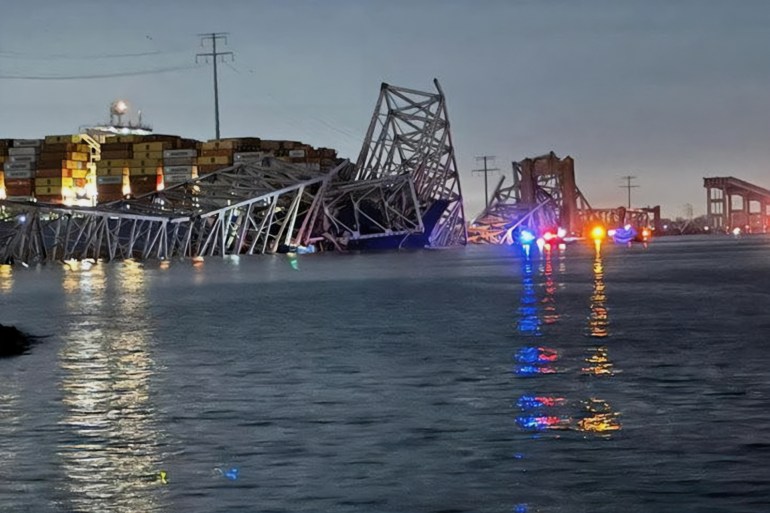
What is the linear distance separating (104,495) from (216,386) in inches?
294

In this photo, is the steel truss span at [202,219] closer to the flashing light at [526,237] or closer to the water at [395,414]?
the flashing light at [526,237]

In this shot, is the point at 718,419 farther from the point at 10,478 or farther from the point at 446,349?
the point at 446,349

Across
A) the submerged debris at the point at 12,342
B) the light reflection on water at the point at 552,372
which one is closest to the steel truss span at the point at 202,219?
the light reflection on water at the point at 552,372

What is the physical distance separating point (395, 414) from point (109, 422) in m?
3.30

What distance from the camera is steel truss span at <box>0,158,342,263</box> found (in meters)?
112

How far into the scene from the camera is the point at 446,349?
2291 cm

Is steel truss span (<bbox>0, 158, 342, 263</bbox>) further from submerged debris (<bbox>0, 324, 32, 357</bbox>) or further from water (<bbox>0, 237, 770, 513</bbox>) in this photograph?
water (<bbox>0, 237, 770, 513</bbox>)

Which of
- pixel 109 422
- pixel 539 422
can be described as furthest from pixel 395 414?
pixel 109 422

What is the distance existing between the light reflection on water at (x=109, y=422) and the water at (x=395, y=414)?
0.04 metres

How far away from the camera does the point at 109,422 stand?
14320 millimetres

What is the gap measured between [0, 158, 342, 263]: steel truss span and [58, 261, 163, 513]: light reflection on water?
8297 centimetres

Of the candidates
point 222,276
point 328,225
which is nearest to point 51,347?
point 222,276

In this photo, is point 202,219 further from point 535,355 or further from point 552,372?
point 552,372

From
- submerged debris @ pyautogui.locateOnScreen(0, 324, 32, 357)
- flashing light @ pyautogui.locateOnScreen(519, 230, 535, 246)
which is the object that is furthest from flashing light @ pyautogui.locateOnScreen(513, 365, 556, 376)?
flashing light @ pyautogui.locateOnScreen(519, 230, 535, 246)
